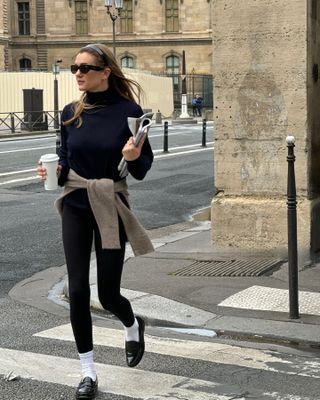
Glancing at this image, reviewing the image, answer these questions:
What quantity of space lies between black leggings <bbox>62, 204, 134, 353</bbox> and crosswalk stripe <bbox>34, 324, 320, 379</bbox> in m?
1.08

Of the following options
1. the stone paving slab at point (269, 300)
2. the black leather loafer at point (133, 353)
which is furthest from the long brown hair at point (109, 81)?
the stone paving slab at point (269, 300)

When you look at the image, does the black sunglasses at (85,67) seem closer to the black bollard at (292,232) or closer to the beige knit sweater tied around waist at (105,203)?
the beige knit sweater tied around waist at (105,203)

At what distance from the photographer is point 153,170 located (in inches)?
752

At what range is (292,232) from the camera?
5793 millimetres

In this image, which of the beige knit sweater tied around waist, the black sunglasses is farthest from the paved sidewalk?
the black sunglasses

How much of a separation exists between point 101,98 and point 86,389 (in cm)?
174

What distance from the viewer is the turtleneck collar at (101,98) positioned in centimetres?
442

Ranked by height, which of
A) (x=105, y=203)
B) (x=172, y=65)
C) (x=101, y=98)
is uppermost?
(x=172, y=65)

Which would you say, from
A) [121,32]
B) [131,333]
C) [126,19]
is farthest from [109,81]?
[126,19]

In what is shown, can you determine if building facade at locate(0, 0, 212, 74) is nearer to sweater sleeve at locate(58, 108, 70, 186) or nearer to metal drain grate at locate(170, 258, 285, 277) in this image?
metal drain grate at locate(170, 258, 285, 277)

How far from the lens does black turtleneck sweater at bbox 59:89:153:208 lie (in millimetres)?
4289

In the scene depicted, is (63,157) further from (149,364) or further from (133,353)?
(149,364)

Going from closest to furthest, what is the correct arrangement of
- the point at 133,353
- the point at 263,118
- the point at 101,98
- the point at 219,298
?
the point at 101,98 → the point at 133,353 → the point at 219,298 → the point at 263,118

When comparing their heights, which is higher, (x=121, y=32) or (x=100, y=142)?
(x=121, y=32)
